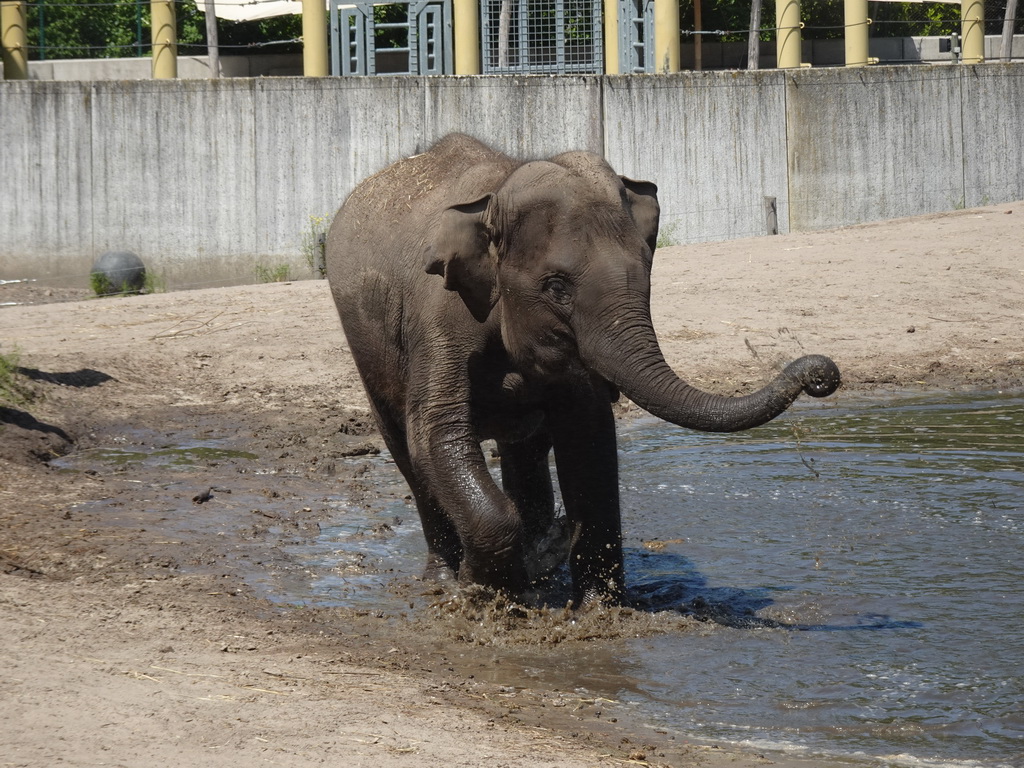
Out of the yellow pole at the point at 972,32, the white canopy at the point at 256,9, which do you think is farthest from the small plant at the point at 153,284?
the yellow pole at the point at 972,32

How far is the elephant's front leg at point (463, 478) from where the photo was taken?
19.5ft

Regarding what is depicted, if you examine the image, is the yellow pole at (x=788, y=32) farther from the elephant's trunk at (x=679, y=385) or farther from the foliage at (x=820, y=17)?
the elephant's trunk at (x=679, y=385)

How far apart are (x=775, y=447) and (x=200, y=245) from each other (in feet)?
37.4

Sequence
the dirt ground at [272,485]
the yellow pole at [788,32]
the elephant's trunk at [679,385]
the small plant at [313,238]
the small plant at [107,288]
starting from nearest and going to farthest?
the dirt ground at [272,485] < the elephant's trunk at [679,385] < the small plant at [107,288] < the small plant at [313,238] < the yellow pole at [788,32]

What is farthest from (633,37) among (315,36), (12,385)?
(12,385)

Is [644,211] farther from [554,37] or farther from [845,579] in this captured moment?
[554,37]

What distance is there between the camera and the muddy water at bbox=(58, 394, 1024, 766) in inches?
196

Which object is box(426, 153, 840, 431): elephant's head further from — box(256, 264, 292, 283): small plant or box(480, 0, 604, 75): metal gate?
box(480, 0, 604, 75): metal gate

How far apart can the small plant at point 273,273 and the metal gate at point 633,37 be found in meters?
7.32

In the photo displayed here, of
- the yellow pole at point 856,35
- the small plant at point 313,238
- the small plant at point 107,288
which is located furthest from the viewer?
the yellow pole at point 856,35

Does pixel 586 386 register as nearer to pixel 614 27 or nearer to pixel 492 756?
pixel 492 756

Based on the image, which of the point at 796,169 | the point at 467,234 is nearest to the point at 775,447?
the point at 467,234

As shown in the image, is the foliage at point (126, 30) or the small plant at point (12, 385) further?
A: the foliage at point (126, 30)

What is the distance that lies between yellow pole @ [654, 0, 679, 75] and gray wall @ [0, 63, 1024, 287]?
4.27 m
